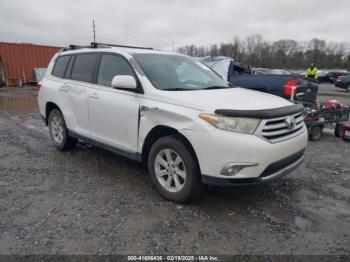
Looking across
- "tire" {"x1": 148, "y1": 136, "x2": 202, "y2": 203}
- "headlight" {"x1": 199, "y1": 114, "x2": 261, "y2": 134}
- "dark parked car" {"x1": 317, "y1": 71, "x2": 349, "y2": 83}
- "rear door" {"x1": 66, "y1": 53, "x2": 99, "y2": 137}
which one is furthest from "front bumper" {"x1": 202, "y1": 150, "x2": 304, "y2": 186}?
"dark parked car" {"x1": 317, "y1": 71, "x2": 349, "y2": 83}

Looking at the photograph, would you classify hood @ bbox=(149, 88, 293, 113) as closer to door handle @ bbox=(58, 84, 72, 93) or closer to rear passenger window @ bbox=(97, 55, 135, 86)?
rear passenger window @ bbox=(97, 55, 135, 86)

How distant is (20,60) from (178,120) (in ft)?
71.8

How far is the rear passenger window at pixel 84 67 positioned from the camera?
4.35m

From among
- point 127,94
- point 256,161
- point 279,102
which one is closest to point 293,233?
point 256,161

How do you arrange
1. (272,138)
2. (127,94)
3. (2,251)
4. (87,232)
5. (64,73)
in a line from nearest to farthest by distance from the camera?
1. (2,251)
2. (87,232)
3. (272,138)
4. (127,94)
5. (64,73)

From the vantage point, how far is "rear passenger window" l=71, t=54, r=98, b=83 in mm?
4349

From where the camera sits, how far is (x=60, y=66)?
5.18 m

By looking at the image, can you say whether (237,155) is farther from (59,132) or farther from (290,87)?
(290,87)

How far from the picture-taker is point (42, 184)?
3.83 m

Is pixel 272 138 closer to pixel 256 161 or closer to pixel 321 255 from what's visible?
pixel 256 161

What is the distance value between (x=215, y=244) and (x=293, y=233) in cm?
84

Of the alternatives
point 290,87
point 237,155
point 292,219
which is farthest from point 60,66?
point 290,87

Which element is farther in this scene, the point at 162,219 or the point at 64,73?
the point at 64,73

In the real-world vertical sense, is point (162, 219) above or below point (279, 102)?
below
